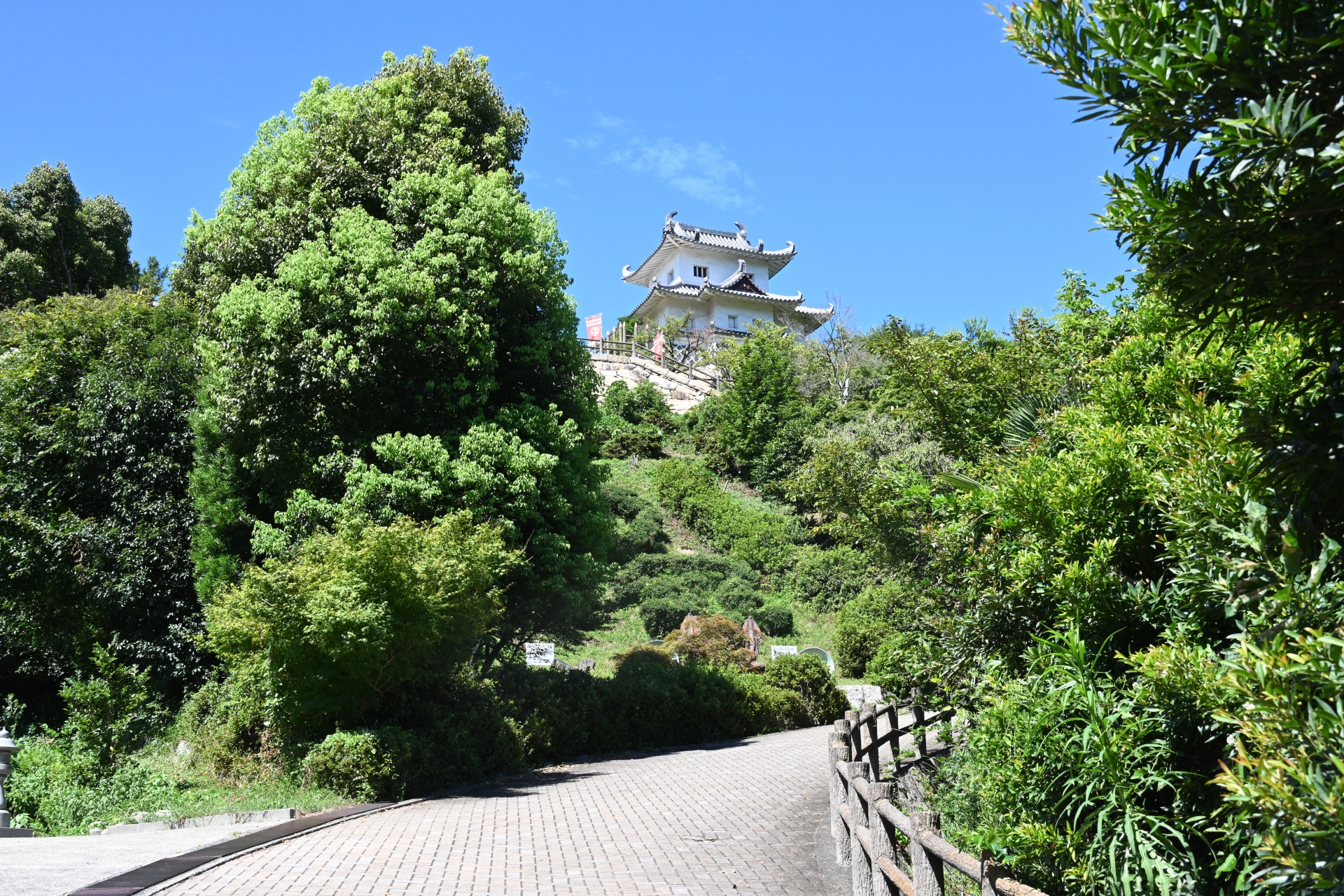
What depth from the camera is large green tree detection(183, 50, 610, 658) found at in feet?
47.1

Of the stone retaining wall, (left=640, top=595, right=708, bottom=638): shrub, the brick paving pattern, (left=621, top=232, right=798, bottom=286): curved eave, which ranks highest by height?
(left=621, top=232, right=798, bottom=286): curved eave

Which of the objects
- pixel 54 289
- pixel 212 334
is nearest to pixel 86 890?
pixel 212 334

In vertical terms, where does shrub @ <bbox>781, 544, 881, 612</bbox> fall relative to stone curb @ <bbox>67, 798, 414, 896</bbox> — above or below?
above

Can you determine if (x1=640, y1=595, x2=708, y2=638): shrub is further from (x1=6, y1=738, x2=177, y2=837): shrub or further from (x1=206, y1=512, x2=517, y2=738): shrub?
(x1=6, y1=738, x2=177, y2=837): shrub

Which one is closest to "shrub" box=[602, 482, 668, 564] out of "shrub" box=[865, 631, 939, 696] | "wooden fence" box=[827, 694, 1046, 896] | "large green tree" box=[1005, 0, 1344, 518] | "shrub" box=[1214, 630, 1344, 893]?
"shrub" box=[865, 631, 939, 696]

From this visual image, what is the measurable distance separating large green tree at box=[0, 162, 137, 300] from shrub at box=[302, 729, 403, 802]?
29535mm

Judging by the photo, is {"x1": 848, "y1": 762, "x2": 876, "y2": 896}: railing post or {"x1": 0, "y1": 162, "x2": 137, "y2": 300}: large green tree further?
{"x1": 0, "y1": 162, "x2": 137, "y2": 300}: large green tree

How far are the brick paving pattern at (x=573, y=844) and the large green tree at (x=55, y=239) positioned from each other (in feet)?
101

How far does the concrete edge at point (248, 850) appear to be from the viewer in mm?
6430

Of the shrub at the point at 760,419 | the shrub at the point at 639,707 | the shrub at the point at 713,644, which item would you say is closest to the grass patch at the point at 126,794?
the shrub at the point at 639,707

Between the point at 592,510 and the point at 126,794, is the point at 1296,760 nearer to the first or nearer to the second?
the point at 126,794

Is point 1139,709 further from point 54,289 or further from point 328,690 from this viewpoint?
point 54,289

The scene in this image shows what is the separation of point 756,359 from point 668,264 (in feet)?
82.8

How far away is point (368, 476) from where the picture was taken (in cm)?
1378
